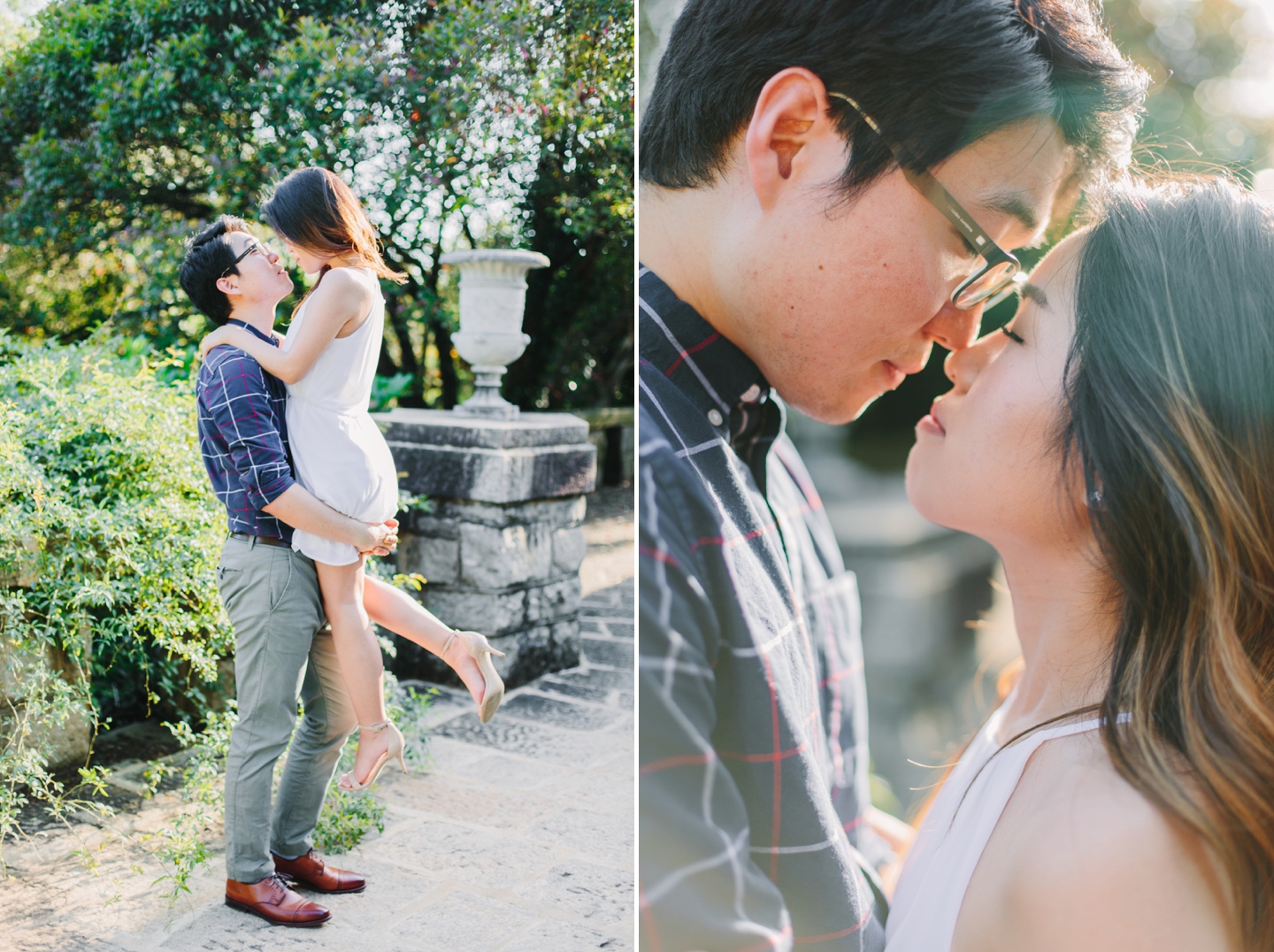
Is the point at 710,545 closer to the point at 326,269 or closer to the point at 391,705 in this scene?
the point at 326,269

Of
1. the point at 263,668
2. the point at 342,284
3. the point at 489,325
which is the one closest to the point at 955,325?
the point at 342,284

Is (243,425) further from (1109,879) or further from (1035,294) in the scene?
(1109,879)

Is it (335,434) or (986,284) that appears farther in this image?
(335,434)

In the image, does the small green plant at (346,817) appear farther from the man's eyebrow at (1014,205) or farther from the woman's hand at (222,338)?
the man's eyebrow at (1014,205)

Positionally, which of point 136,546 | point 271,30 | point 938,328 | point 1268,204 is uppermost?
point 271,30

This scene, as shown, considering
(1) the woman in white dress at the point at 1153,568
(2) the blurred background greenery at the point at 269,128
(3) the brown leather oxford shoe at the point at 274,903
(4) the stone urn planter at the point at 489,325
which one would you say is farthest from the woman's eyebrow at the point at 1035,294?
(2) the blurred background greenery at the point at 269,128

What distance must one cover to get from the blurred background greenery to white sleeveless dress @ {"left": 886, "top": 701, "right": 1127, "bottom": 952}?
3.22 m

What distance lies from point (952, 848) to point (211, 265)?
5.46 ft

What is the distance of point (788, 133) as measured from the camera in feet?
3.32

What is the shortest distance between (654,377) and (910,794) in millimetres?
1800

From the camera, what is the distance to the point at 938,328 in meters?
1.14

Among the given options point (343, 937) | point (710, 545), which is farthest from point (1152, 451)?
point (343, 937)

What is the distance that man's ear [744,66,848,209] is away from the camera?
99 centimetres

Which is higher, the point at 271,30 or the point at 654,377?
the point at 271,30
